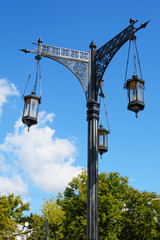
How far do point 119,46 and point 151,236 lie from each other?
25.9 metres

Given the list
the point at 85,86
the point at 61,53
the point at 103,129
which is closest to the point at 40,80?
the point at 61,53

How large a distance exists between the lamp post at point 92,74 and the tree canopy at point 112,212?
20138 millimetres

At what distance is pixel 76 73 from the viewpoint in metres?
8.22

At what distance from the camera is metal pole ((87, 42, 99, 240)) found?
6.43 m

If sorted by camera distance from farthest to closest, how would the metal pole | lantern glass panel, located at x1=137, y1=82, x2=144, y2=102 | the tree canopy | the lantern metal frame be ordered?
the tree canopy < the lantern metal frame < lantern glass panel, located at x1=137, y1=82, x2=144, y2=102 < the metal pole

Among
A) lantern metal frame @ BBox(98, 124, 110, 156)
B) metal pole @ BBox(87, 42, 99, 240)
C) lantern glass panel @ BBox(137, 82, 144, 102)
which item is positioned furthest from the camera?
lantern metal frame @ BBox(98, 124, 110, 156)

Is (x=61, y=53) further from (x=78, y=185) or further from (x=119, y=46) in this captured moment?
(x=78, y=185)

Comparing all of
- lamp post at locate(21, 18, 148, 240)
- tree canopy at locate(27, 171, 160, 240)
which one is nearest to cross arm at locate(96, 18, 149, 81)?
lamp post at locate(21, 18, 148, 240)

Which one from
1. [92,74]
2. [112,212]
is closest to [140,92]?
[92,74]

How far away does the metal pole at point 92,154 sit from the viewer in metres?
6.43

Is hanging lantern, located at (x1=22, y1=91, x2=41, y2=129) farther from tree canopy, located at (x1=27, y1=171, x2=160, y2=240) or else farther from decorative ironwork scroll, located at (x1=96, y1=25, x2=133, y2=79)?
tree canopy, located at (x1=27, y1=171, x2=160, y2=240)

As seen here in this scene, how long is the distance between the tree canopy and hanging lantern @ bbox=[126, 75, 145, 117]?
21.1 m

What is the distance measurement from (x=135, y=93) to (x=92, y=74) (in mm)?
1883

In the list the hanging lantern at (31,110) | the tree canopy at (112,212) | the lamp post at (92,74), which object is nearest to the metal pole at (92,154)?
the lamp post at (92,74)
